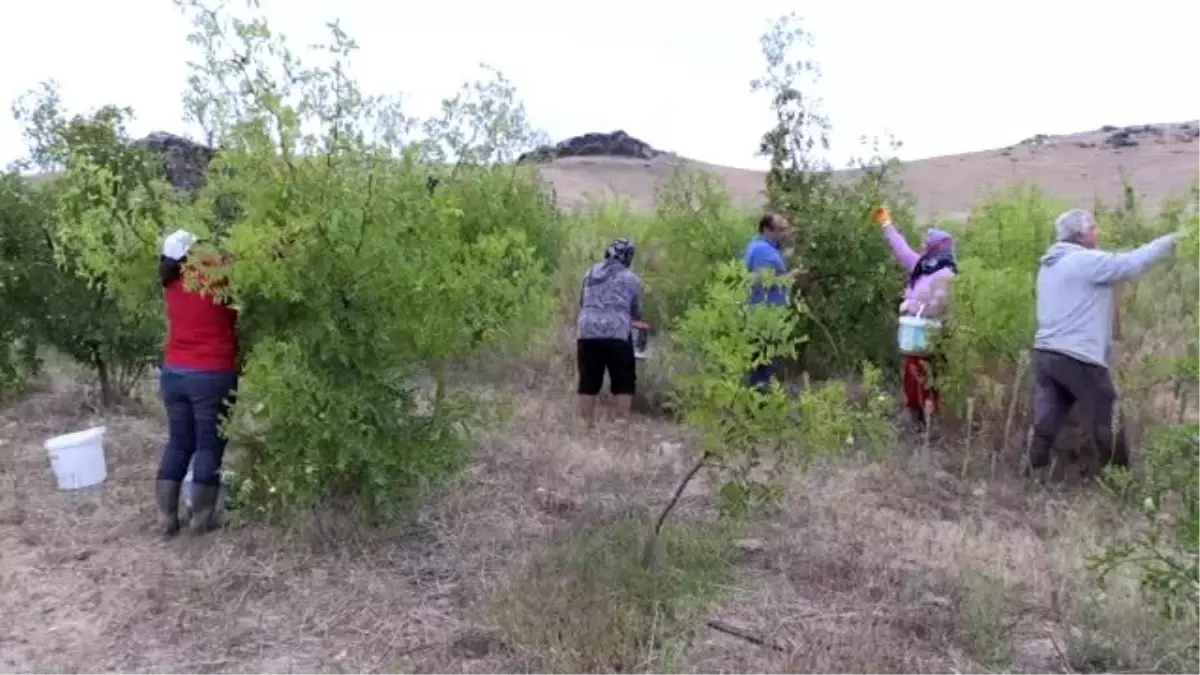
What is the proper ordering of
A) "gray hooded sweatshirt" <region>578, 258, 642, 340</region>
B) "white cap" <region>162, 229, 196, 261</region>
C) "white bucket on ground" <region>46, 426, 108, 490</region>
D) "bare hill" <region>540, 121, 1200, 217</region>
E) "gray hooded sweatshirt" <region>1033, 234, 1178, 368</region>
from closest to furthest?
1. "white cap" <region>162, 229, 196, 261</region>
2. "gray hooded sweatshirt" <region>1033, 234, 1178, 368</region>
3. "white bucket on ground" <region>46, 426, 108, 490</region>
4. "gray hooded sweatshirt" <region>578, 258, 642, 340</region>
5. "bare hill" <region>540, 121, 1200, 217</region>

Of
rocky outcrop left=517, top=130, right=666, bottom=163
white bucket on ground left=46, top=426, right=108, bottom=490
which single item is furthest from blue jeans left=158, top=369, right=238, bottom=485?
rocky outcrop left=517, top=130, right=666, bottom=163

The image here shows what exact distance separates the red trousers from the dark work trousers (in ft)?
2.87

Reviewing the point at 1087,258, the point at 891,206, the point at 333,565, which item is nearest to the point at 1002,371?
the point at 1087,258

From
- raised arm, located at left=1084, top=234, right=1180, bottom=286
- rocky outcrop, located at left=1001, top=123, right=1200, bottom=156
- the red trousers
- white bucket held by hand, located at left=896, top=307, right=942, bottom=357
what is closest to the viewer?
raised arm, located at left=1084, top=234, right=1180, bottom=286

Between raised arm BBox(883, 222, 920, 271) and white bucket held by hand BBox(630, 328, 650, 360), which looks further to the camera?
white bucket held by hand BBox(630, 328, 650, 360)

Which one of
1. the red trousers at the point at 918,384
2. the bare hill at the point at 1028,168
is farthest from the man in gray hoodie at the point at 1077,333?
the bare hill at the point at 1028,168

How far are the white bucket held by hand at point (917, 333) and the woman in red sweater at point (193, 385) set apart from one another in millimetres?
4069

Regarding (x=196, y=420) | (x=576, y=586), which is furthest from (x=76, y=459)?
(x=576, y=586)

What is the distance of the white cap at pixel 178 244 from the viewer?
5141mm

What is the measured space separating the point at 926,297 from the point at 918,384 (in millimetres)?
644

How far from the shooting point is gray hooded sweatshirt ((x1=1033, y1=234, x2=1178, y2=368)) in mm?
6251

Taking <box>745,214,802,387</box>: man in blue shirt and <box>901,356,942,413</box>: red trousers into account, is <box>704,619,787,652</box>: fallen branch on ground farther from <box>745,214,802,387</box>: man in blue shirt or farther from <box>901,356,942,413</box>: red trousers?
<box>901,356,942,413</box>: red trousers

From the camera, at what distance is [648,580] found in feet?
15.2

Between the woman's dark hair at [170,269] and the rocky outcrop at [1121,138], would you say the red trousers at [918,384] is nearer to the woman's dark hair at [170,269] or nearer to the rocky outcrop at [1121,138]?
the woman's dark hair at [170,269]
